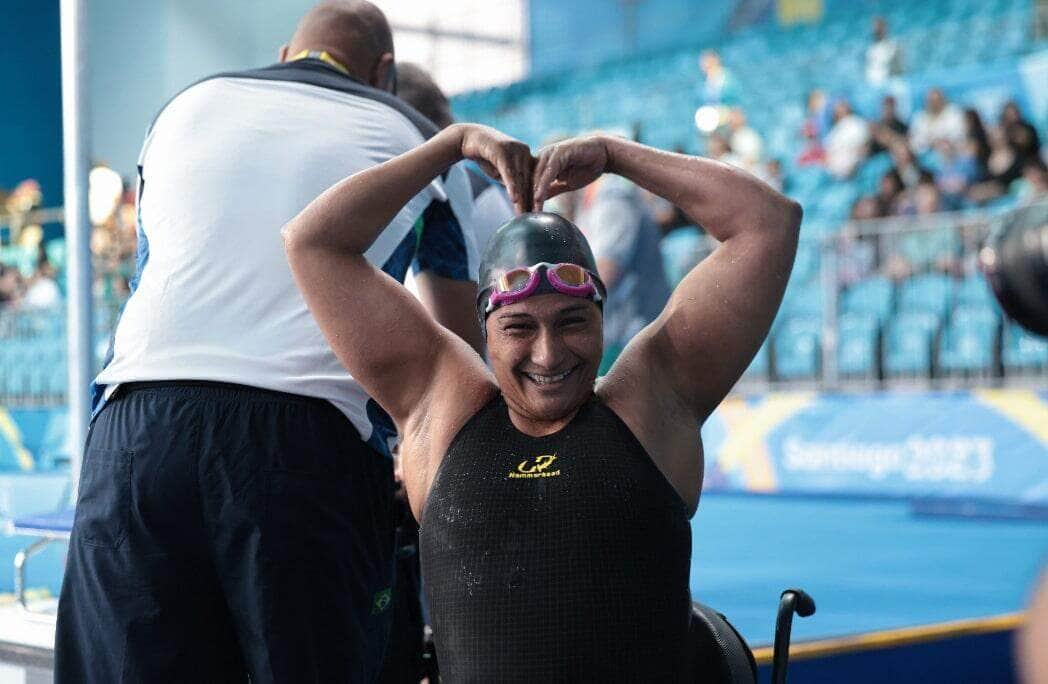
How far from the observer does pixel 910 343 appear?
9984 millimetres

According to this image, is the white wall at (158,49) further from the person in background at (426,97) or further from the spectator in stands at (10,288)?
the spectator in stands at (10,288)

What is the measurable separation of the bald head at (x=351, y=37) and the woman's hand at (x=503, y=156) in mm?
494

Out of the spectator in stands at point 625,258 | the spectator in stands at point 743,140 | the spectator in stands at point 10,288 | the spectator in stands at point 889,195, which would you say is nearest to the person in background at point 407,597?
the spectator in stands at point 625,258

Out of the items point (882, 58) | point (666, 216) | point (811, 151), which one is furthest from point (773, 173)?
point (882, 58)

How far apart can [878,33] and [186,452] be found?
1296 centimetres

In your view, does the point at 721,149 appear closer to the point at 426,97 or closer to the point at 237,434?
the point at 426,97

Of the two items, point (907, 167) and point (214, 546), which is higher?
point (907, 167)

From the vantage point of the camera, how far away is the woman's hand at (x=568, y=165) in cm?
239

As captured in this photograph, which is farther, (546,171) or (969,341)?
(969,341)

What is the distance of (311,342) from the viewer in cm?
250

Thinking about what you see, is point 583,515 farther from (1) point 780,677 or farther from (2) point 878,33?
(2) point 878,33

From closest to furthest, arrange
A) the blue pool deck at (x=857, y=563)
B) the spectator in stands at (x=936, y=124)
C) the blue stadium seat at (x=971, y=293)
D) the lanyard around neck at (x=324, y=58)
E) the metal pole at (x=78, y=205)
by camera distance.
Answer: the lanyard around neck at (x=324, y=58), the metal pole at (x=78, y=205), the blue pool deck at (x=857, y=563), the blue stadium seat at (x=971, y=293), the spectator in stands at (x=936, y=124)

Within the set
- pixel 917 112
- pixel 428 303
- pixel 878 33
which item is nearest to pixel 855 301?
pixel 917 112

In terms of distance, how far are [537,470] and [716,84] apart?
13.7 m
